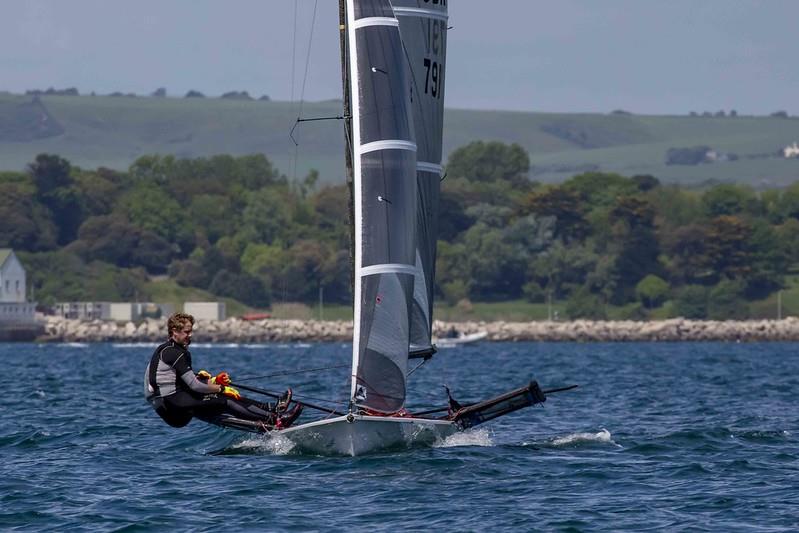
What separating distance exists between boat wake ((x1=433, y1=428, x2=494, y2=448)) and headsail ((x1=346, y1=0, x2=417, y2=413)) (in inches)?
52.3

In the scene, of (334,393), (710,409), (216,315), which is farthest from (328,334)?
(710,409)

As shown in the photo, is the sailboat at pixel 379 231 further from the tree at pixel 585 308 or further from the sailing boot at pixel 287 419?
the tree at pixel 585 308

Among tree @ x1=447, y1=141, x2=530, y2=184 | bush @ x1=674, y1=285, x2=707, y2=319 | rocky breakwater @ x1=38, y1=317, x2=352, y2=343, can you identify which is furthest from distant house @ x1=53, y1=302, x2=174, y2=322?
tree @ x1=447, y1=141, x2=530, y2=184

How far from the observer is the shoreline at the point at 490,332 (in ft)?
400

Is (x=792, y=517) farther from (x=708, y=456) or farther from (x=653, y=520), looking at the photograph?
(x=708, y=456)

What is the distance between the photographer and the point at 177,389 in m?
24.4

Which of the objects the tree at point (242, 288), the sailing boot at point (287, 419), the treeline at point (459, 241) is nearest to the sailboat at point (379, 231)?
the sailing boot at point (287, 419)

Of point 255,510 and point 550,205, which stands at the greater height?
point 550,205

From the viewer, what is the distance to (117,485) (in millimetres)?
23125

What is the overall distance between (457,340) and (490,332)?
11.2 metres

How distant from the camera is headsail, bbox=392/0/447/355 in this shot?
1130 inches

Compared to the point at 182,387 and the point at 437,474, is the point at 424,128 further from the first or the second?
the point at 437,474

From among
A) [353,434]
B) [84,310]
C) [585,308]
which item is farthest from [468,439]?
[84,310]

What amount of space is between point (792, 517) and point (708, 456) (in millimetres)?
6079
